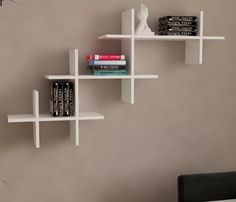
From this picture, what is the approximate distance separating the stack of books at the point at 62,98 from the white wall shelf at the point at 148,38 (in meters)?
0.33

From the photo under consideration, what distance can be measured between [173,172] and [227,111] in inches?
19.7

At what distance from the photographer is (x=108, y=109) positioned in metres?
2.42

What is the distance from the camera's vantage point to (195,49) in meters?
2.38

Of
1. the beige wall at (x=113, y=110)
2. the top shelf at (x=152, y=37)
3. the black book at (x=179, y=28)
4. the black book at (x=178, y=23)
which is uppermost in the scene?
the black book at (x=178, y=23)

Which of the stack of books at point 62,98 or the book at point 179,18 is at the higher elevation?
the book at point 179,18

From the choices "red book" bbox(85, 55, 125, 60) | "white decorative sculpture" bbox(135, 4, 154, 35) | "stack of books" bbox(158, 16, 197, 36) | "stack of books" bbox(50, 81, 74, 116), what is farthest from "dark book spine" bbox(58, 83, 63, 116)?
"stack of books" bbox(158, 16, 197, 36)

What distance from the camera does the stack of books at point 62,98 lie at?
2166mm

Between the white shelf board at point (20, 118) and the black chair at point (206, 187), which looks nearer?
the white shelf board at point (20, 118)

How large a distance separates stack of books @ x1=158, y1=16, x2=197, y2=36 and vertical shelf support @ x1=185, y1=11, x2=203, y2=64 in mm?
38

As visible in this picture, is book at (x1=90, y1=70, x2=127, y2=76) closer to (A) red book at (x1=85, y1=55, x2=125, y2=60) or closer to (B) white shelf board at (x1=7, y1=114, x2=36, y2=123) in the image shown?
(A) red book at (x1=85, y1=55, x2=125, y2=60)

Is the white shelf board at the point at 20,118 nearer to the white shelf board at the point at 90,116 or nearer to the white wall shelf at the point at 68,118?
the white wall shelf at the point at 68,118

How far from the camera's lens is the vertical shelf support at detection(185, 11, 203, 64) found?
231 centimetres

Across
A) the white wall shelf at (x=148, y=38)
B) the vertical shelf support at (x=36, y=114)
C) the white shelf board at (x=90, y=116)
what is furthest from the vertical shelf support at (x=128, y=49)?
the vertical shelf support at (x=36, y=114)

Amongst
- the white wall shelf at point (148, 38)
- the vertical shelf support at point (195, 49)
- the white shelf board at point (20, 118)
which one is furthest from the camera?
the vertical shelf support at point (195, 49)
